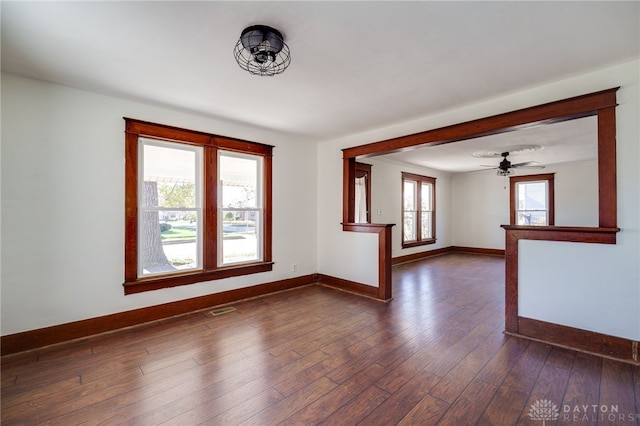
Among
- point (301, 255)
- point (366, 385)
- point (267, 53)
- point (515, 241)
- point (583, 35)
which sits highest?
point (583, 35)

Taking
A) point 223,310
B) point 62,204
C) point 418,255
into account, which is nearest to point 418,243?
point 418,255

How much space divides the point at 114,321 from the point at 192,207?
5.08 feet

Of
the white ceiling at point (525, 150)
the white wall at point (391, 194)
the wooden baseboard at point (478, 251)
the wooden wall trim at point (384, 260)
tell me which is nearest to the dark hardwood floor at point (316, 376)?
the wooden wall trim at point (384, 260)

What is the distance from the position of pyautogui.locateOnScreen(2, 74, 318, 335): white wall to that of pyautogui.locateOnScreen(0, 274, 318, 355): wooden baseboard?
0.23 feet

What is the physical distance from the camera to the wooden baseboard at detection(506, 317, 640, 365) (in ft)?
8.00

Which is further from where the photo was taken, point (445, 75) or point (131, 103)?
point (131, 103)

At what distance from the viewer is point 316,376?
2.25 m

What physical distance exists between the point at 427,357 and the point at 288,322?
1.57 metres

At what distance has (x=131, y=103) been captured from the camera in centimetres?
331

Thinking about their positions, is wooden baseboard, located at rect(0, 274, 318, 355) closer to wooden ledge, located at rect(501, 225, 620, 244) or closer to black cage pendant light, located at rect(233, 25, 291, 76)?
black cage pendant light, located at rect(233, 25, 291, 76)

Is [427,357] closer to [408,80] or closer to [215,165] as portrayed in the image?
[408,80]

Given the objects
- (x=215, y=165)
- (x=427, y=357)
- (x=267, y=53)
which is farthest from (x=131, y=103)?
(x=427, y=357)

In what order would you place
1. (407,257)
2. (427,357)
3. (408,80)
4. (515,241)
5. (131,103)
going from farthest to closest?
1. (407,257)
2. (131,103)
3. (515,241)
4. (408,80)
5. (427,357)

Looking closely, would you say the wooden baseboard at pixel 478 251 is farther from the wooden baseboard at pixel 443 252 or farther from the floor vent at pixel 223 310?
the floor vent at pixel 223 310
